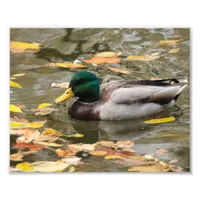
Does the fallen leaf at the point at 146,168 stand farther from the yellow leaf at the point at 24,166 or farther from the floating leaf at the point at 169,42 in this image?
the floating leaf at the point at 169,42

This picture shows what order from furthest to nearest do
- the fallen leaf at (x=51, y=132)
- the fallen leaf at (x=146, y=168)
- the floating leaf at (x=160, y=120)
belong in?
the floating leaf at (x=160, y=120) → the fallen leaf at (x=51, y=132) → the fallen leaf at (x=146, y=168)

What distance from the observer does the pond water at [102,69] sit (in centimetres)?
638

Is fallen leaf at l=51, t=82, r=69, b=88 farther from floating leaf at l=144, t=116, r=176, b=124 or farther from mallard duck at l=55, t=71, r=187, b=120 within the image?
floating leaf at l=144, t=116, r=176, b=124

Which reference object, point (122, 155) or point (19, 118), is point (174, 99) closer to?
point (122, 155)

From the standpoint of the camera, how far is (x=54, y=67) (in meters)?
6.54

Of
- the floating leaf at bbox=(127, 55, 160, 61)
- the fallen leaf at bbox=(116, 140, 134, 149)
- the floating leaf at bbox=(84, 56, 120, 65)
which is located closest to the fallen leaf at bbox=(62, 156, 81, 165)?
the fallen leaf at bbox=(116, 140, 134, 149)

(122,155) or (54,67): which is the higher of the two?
(54,67)

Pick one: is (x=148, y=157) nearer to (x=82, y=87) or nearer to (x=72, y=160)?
(x=72, y=160)

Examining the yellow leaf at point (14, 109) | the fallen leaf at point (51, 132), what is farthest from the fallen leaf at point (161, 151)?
the yellow leaf at point (14, 109)

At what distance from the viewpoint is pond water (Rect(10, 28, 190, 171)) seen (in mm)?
6379

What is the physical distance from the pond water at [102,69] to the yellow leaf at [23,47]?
0.03 meters
